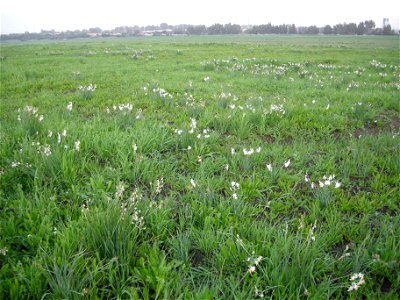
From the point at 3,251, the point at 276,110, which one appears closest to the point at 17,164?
the point at 3,251

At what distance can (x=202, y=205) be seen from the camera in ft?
9.72

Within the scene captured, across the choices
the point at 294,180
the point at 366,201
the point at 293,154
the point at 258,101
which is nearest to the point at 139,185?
the point at 294,180

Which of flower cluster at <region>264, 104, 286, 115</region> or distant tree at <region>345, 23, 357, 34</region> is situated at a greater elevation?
distant tree at <region>345, 23, 357, 34</region>

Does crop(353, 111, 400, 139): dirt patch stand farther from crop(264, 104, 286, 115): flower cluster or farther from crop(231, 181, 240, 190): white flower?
crop(231, 181, 240, 190): white flower

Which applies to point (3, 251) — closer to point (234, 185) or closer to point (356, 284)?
point (234, 185)

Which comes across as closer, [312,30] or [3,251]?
[3,251]

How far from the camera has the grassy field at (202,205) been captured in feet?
6.89

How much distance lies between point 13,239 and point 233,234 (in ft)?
6.76

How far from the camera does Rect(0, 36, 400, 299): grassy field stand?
82.7 inches

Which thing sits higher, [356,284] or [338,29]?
[338,29]

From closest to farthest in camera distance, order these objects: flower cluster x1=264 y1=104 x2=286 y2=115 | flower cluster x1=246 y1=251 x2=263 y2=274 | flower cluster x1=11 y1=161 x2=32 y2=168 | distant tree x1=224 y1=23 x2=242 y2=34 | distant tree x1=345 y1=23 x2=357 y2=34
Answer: flower cluster x1=246 y1=251 x2=263 y2=274 < flower cluster x1=11 y1=161 x2=32 y2=168 < flower cluster x1=264 y1=104 x2=286 y2=115 < distant tree x1=345 y1=23 x2=357 y2=34 < distant tree x1=224 y1=23 x2=242 y2=34

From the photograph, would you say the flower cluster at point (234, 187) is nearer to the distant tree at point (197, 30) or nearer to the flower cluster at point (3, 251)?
the flower cluster at point (3, 251)

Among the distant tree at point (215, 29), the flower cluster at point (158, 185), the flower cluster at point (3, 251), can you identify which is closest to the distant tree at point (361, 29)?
the distant tree at point (215, 29)

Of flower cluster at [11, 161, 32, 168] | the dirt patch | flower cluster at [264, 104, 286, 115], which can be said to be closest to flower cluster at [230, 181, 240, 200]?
A: flower cluster at [11, 161, 32, 168]
